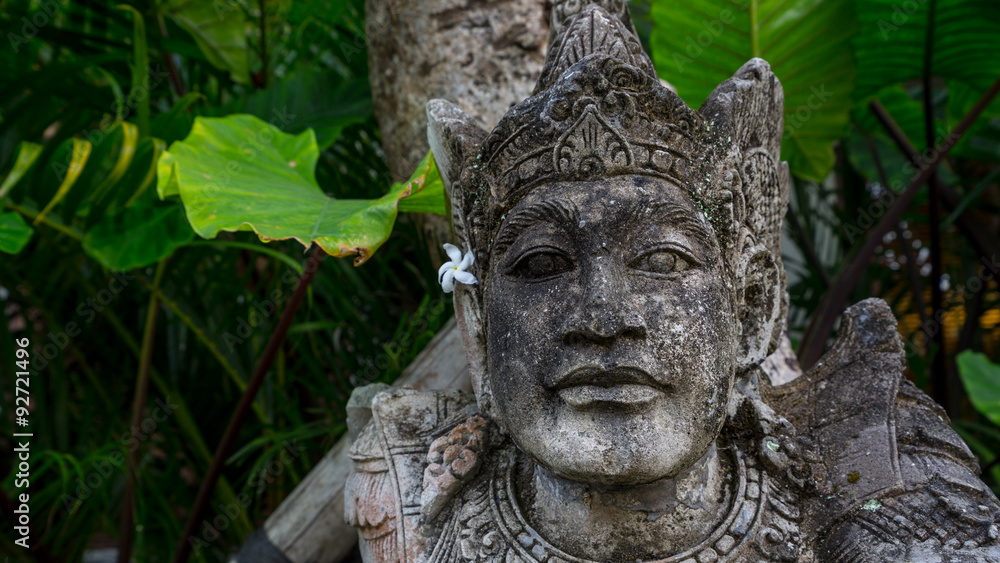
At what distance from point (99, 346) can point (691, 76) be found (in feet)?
8.29

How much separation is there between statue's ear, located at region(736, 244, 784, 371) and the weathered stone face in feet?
0.38

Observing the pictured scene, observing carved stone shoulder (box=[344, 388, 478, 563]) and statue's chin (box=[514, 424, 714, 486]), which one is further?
carved stone shoulder (box=[344, 388, 478, 563])

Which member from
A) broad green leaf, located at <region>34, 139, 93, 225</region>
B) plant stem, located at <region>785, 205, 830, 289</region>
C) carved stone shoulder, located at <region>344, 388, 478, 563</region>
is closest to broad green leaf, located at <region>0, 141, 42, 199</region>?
broad green leaf, located at <region>34, 139, 93, 225</region>

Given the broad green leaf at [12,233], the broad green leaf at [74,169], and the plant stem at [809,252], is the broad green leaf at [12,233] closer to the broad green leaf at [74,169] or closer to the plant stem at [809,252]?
the broad green leaf at [74,169]

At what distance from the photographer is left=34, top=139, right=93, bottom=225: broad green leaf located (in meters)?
2.07

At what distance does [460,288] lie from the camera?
66.6 inches

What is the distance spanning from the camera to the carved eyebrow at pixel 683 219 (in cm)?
141

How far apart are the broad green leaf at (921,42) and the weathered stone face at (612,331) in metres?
1.53

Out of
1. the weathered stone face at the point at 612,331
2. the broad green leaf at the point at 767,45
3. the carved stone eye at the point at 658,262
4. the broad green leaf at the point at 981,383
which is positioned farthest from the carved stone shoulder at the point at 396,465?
the broad green leaf at the point at 981,383

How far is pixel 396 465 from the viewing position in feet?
5.45

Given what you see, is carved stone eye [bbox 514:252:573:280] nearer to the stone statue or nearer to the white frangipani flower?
the stone statue

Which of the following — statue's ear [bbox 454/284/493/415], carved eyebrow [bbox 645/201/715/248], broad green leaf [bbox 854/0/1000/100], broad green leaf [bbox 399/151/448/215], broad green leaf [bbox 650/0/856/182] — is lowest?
statue's ear [bbox 454/284/493/415]

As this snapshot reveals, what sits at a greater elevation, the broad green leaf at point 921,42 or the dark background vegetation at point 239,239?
the broad green leaf at point 921,42

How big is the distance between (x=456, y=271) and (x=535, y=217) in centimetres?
27
